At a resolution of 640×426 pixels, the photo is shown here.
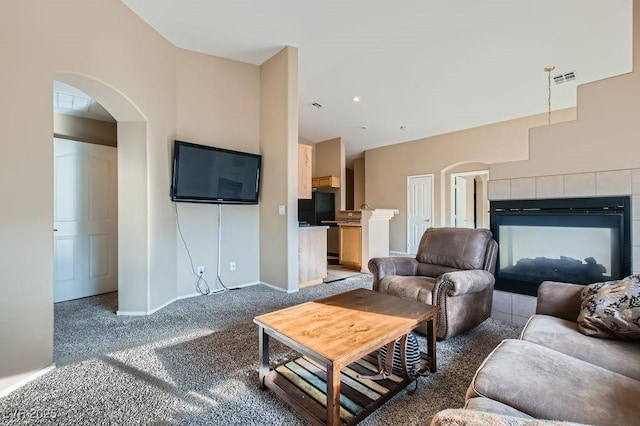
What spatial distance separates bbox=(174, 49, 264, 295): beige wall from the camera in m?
3.54

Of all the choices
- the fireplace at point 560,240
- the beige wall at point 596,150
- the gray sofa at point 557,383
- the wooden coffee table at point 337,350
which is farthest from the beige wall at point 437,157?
the wooden coffee table at point 337,350

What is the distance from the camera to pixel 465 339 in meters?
2.33

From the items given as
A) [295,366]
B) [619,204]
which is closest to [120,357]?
[295,366]

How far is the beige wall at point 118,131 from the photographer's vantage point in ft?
5.72

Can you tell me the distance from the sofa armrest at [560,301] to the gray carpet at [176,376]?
567 millimetres

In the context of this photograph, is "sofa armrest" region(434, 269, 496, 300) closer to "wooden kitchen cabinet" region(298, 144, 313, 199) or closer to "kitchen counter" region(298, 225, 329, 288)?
"kitchen counter" region(298, 225, 329, 288)

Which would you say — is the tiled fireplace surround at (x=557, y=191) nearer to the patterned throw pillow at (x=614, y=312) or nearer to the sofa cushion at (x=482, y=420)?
the patterned throw pillow at (x=614, y=312)

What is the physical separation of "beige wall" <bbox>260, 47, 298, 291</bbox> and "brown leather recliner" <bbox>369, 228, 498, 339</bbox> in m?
1.32

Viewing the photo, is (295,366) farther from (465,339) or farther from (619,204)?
(619,204)

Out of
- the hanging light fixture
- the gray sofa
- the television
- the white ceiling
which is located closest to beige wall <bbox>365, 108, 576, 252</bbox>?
the hanging light fixture

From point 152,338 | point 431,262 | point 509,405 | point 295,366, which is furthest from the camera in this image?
point 431,262

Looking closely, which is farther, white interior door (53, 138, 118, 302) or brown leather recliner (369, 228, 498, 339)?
white interior door (53, 138, 118, 302)

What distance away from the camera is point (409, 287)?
241 centimetres

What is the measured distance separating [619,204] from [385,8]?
109 inches
